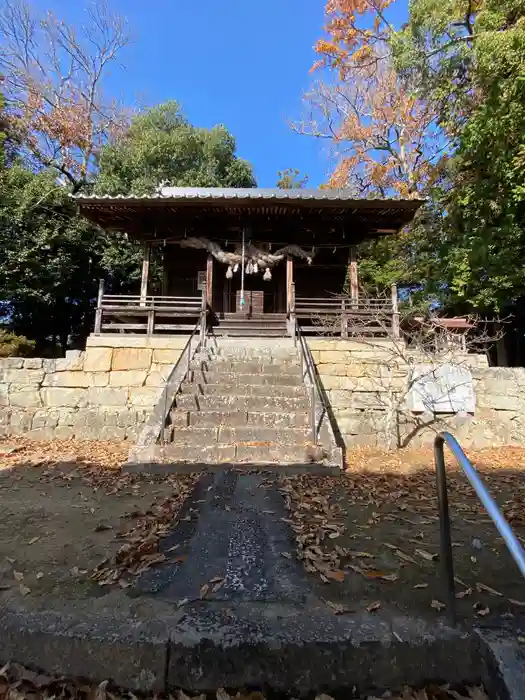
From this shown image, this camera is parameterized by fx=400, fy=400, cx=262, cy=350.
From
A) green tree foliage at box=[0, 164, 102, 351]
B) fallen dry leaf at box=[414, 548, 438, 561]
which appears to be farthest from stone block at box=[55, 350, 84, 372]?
fallen dry leaf at box=[414, 548, 438, 561]

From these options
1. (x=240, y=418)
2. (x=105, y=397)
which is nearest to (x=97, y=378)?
(x=105, y=397)

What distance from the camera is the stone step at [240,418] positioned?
19.9 ft

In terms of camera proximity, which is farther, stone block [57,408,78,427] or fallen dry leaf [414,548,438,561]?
stone block [57,408,78,427]

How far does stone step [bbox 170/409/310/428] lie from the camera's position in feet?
19.9

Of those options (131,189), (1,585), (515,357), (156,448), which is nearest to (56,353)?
(131,189)

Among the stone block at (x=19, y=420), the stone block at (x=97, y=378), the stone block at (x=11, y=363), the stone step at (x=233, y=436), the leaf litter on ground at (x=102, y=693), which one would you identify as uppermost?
the stone block at (x=11, y=363)

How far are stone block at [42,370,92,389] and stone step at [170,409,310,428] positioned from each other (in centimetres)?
295

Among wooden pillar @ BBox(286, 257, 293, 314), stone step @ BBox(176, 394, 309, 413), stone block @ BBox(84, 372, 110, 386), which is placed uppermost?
wooden pillar @ BBox(286, 257, 293, 314)

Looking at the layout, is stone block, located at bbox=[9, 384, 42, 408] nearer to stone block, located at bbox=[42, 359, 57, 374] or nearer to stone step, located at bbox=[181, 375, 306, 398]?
stone block, located at bbox=[42, 359, 57, 374]

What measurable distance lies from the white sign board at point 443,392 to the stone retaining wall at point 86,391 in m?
4.88

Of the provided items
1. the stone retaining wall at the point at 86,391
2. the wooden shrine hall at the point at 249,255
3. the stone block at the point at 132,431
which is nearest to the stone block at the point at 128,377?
the stone retaining wall at the point at 86,391

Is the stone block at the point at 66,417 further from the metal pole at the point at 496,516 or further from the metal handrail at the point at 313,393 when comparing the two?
the metal pole at the point at 496,516

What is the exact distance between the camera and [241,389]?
684 cm

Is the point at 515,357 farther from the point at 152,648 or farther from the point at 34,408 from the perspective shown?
the point at 152,648
